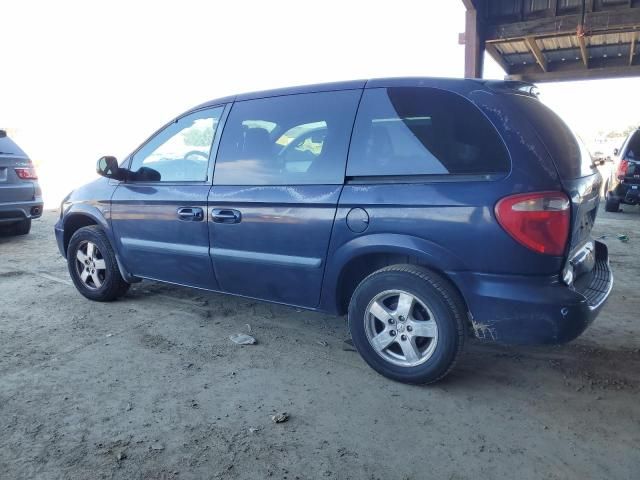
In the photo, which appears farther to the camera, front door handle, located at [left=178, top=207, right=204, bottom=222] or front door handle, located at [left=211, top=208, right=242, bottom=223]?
front door handle, located at [left=178, top=207, right=204, bottom=222]

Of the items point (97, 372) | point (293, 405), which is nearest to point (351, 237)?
point (293, 405)

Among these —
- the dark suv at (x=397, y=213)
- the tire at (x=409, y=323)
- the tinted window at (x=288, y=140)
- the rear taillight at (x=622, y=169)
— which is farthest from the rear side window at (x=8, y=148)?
the rear taillight at (x=622, y=169)

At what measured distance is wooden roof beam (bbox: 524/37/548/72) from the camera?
31.2ft

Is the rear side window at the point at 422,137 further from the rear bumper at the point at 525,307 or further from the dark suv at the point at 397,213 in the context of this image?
Answer: the rear bumper at the point at 525,307

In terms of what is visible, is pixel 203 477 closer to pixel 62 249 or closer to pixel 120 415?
pixel 120 415

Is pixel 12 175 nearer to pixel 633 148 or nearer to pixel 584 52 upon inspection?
pixel 584 52

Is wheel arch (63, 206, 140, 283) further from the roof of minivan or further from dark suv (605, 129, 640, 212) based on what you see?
dark suv (605, 129, 640, 212)

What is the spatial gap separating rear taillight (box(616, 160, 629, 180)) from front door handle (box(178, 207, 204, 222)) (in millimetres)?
9247

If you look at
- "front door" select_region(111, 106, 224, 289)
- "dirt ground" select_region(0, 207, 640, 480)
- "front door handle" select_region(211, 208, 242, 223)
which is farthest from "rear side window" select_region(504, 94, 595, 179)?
"front door" select_region(111, 106, 224, 289)

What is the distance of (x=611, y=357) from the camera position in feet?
11.1

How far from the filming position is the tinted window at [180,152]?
389 cm

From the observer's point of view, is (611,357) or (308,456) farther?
(611,357)

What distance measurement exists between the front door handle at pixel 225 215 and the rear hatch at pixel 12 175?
4980 millimetres

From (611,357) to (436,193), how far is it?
1.78 m
